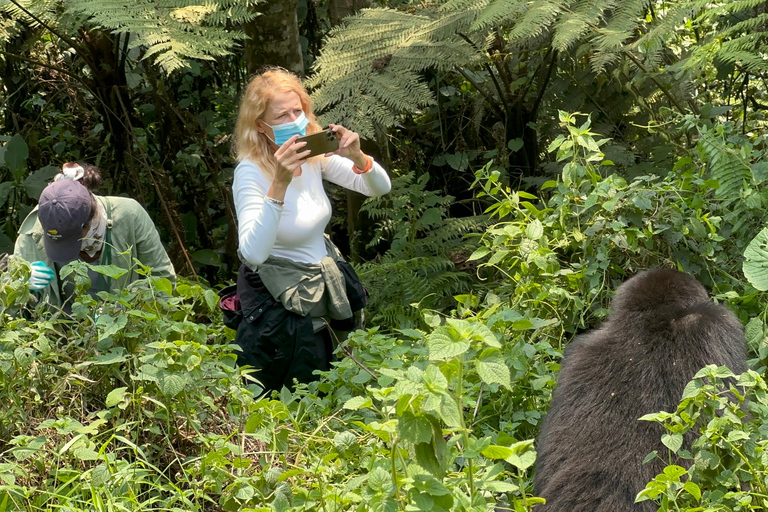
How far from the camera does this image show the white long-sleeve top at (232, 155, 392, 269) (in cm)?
335

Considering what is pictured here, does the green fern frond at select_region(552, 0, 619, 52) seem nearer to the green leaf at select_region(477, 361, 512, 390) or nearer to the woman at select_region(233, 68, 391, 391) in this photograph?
the woman at select_region(233, 68, 391, 391)

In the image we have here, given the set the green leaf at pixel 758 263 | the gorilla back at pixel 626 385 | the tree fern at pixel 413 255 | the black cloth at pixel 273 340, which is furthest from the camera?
the tree fern at pixel 413 255

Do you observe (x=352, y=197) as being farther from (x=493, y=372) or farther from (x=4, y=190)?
(x=493, y=372)

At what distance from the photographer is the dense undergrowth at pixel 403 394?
6.63 feet

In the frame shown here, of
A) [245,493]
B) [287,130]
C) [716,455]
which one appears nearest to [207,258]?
[287,130]

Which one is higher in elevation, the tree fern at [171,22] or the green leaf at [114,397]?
the tree fern at [171,22]

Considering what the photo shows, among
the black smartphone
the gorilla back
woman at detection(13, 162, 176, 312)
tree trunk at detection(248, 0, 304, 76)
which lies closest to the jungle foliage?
the gorilla back

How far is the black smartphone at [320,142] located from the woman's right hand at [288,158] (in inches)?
1.6

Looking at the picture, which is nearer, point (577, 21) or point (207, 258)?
point (577, 21)

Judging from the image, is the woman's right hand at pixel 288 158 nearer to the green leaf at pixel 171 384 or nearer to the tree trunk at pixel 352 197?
the green leaf at pixel 171 384

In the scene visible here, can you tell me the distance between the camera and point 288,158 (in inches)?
130

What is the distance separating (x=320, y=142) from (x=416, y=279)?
4.78ft

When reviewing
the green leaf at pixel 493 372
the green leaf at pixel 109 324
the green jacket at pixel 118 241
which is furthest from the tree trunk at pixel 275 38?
the green leaf at pixel 493 372

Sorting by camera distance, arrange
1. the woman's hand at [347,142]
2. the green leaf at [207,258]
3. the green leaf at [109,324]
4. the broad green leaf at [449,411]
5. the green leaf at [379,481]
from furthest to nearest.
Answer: the green leaf at [207,258]
the woman's hand at [347,142]
the green leaf at [109,324]
the green leaf at [379,481]
the broad green leaf at [449,411]
